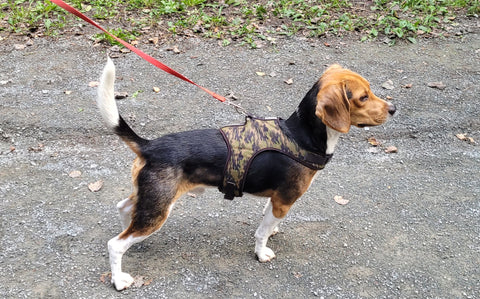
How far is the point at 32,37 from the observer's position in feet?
26.3

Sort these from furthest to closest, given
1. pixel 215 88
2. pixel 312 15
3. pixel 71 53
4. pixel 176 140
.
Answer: pixel 312 15
pixel 71 53
pixel 215 88
pixel 176 140

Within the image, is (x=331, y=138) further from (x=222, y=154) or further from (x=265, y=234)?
(x=265, y=234)

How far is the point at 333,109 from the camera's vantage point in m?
3.37

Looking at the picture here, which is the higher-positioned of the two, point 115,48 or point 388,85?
point 388,85

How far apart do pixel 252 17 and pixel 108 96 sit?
6170 mm

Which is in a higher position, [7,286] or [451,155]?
[451,155]

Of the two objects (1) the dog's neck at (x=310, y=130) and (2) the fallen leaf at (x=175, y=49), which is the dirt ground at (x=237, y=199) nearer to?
(2) the fallen leaf at (x=175, y=49)

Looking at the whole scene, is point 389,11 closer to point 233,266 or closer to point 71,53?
point 71,53

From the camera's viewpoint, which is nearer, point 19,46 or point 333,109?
point 333,109

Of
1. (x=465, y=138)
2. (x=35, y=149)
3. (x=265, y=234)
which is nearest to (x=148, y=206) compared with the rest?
(x=265, y=234)

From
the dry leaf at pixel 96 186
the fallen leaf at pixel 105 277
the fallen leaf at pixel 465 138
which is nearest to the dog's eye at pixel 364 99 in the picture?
the fallen leaf at pixel 105 277

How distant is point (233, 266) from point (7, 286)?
2.05m

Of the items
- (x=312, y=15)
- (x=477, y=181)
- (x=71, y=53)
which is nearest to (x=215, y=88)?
(x=71, y=53)

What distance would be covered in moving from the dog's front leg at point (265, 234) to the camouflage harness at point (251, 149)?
0.46 meters
